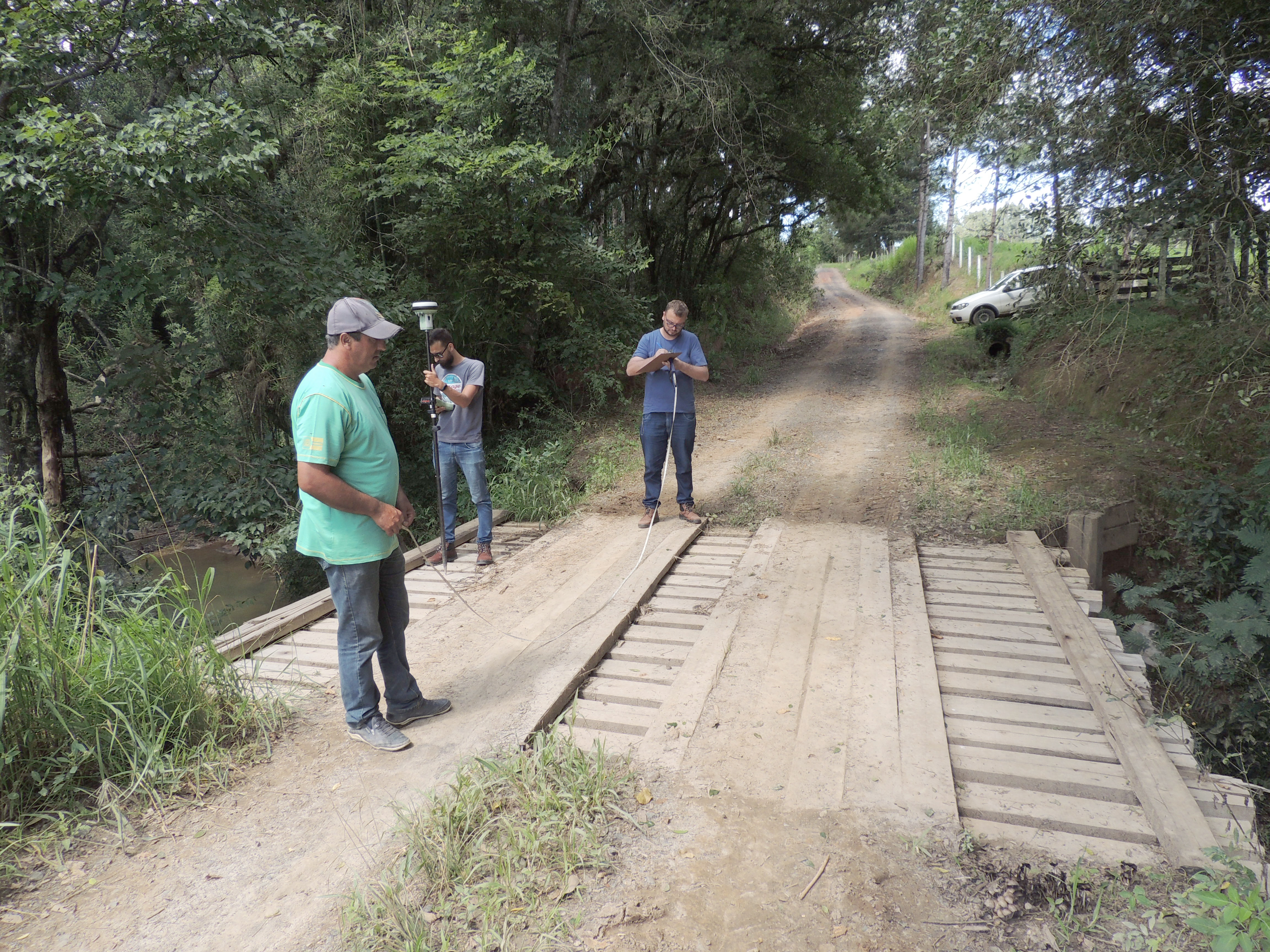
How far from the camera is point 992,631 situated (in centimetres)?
401

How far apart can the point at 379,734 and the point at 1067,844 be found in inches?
105

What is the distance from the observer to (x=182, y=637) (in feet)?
10.8

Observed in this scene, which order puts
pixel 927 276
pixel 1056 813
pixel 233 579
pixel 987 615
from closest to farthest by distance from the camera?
pixel 1056 813 → pixel 987 615 → pixel 233 579 → pixel 927 276

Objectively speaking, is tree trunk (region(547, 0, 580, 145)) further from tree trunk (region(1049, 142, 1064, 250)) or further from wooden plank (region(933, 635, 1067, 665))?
wooden plank (region(933, 635, 1067, 665))

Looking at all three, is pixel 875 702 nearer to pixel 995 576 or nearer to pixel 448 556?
pixel 995 576

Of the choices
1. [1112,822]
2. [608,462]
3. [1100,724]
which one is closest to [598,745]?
[1112,822]

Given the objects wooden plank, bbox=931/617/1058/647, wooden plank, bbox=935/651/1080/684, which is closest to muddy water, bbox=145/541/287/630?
wooden plank, bbox=931/617/1058/647

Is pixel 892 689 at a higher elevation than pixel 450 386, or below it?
below

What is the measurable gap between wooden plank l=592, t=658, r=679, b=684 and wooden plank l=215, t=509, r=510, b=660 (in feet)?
5.30

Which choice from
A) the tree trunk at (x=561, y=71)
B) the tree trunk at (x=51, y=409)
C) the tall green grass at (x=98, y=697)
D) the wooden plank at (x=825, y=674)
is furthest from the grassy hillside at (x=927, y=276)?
the tall green grass at (x=98, y=697)

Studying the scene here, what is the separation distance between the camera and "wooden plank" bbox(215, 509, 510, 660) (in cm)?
416

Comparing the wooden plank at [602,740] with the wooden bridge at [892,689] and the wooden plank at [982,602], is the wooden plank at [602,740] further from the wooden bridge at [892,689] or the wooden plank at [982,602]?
the wooden plank at [982,602]

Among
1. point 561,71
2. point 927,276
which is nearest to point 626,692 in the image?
point 561,71

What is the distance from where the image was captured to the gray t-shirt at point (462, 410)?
5496 mm
